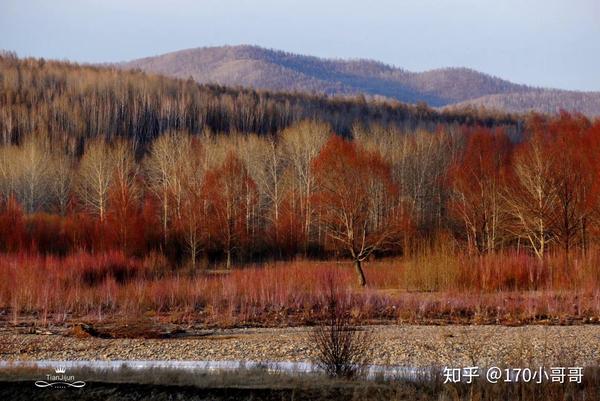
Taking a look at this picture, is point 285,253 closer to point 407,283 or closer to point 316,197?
point 316,197

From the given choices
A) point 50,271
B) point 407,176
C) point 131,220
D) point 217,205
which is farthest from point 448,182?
point 50,271

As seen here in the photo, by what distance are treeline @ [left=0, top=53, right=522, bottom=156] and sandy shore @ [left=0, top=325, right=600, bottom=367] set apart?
175 feet

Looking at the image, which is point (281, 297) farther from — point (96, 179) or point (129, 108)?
point (129, 108)

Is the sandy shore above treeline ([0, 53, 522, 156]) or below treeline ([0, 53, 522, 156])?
below

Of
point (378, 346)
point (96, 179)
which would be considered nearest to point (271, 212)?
point (96, 179)

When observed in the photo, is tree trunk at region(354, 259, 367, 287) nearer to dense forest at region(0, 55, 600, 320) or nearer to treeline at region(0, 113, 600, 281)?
dense forest at region(0, 55, 600, 320)

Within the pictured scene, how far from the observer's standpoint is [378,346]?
43.6 ft

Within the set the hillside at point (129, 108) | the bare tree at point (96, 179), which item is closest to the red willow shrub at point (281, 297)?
the bare tree at point (96, 179)

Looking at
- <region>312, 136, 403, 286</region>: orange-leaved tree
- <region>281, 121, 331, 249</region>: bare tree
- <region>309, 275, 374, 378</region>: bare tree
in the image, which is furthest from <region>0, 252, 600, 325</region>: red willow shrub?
<region>281, 121, 331, 249</region>: bare tree

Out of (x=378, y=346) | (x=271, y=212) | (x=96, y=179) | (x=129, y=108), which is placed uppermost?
(x=129, y=108)

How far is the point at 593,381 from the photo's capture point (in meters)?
9.01

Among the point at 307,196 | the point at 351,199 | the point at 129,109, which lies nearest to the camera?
the point at 351,199

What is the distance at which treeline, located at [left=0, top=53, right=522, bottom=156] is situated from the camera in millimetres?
73250

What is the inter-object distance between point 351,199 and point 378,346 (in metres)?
18.8
